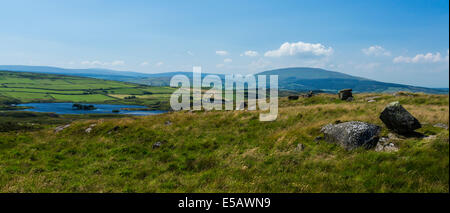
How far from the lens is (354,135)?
1385cm

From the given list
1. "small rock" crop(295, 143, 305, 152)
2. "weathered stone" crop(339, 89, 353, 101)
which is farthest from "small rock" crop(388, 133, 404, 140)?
"weathered stone" crop(339, 89, 353, 101)

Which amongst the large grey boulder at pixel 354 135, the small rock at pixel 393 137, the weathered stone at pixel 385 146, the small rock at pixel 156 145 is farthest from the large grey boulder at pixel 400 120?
the small rock at pixel 156 145

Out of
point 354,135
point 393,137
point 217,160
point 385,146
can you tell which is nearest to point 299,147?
point 354,135

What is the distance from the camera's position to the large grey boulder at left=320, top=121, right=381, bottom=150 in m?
13.6

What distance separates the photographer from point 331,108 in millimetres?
26391

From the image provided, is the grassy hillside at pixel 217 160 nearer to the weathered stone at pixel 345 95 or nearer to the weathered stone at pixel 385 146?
the weathered stone at pixel 385 146

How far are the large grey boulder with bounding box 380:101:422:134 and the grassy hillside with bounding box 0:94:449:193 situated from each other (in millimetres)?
674

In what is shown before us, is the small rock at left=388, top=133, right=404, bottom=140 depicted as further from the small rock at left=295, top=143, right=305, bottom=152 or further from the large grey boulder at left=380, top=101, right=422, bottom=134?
the small rock at left=295, top=143, right=305, bottom=152

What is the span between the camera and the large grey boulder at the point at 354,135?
534 inches

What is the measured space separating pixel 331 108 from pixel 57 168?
26.0 metres

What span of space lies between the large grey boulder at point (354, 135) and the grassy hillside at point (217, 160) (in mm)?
551

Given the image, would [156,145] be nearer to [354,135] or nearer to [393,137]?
[354,135]
